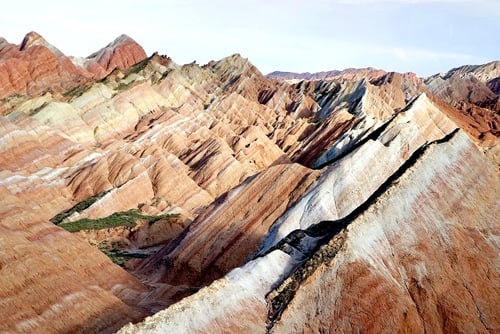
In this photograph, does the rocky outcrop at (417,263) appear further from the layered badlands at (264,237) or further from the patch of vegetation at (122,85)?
the patch of vegetation at (122,85)

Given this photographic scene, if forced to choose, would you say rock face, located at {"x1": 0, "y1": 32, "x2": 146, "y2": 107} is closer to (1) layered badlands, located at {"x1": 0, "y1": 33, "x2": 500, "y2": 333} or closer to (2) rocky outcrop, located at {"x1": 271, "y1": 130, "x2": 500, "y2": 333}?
(1) layered badlands, located at {"x1": 0, "y1": 33, "x2": 500, "y2": 333}

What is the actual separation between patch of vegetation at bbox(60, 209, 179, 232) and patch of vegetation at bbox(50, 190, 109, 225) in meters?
2.65

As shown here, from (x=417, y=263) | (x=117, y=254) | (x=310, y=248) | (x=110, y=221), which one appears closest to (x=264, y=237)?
(x=310, y=248)

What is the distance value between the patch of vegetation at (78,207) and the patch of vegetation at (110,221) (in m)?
2.65

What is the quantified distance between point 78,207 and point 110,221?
7309 mm

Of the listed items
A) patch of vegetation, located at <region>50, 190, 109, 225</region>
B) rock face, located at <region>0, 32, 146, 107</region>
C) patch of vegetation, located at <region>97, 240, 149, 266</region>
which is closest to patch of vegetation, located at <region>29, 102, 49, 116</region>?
rock face, located at <region>0, 32, 146, 107</region>

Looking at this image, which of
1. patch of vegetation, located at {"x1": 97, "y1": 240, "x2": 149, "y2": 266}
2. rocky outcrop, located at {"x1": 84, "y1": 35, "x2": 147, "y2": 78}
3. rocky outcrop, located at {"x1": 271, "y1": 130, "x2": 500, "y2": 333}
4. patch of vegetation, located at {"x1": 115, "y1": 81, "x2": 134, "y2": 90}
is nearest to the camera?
rocky outcrop, located at {"x1": 271, "y1": 130, "x2": 500, "y2": 333}

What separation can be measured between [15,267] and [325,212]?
15175 mm

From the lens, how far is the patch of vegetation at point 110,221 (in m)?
56.7

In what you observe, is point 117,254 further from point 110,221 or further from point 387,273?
point 387,273

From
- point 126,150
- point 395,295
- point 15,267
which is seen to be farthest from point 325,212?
point 126,150

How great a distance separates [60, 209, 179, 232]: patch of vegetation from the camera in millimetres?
56656

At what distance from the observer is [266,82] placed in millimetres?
150250

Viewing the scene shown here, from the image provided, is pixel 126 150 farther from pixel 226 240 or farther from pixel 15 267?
pixel 15 267
